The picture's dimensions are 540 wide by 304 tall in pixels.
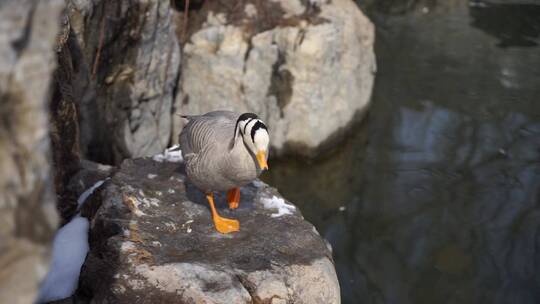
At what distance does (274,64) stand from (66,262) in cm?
588

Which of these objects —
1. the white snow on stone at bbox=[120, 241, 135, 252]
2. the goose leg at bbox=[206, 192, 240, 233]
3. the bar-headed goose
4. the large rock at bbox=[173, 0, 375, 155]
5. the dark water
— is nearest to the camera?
the bar-headed goose

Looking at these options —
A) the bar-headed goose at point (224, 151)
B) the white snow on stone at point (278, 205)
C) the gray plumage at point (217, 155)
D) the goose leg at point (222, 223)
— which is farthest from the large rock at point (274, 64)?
the goose leg at point (222, 223)

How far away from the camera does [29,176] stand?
1.83 metres

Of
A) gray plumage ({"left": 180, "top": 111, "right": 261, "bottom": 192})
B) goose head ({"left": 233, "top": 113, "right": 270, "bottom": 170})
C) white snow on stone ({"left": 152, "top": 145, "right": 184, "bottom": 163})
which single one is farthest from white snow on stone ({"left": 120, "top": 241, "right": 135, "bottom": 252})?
white snow on stone ({"left": 152, "top": 145, "right": 184, "bottom": 163})

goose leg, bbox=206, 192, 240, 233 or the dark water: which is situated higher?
goose leg, bbox=206, 192, 240, 233

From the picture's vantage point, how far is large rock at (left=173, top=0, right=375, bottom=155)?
9297 millimetres

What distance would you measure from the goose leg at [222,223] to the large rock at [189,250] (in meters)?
0.06

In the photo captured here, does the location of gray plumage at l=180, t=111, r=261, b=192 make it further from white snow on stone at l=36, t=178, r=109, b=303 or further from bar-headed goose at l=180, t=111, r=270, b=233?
white snow on stone at l=36, t=178, r=109, b=303

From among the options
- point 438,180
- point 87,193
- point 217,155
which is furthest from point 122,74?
point 438,180

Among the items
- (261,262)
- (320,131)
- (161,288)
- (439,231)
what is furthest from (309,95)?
(161,288)

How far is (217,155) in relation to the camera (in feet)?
14.8

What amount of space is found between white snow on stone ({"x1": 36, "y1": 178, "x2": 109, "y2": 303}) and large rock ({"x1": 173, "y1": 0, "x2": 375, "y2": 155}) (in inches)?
193

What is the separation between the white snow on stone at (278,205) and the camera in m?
5.36

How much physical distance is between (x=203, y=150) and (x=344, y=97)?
5.86 metres
